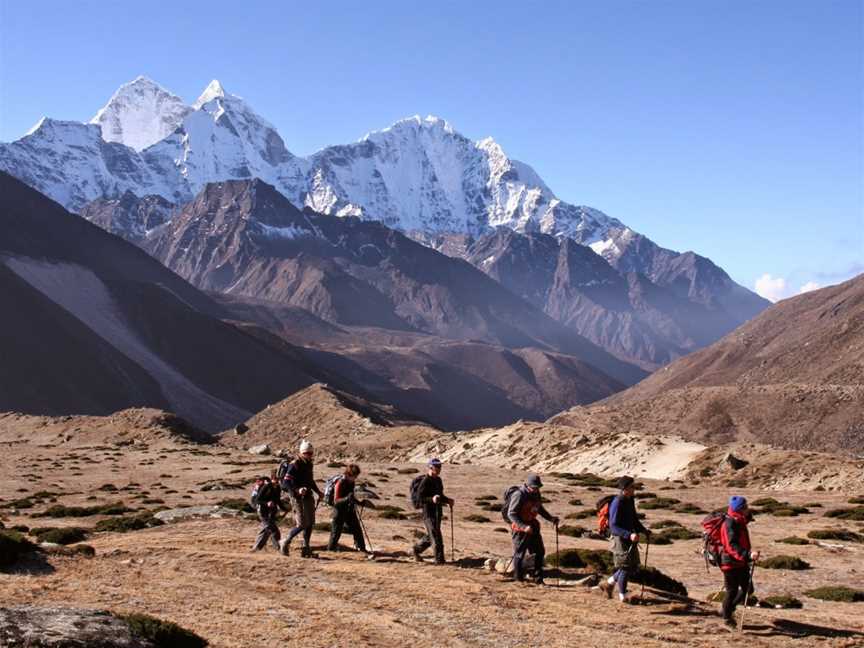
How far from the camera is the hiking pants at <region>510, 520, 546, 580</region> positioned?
2141 centimetres

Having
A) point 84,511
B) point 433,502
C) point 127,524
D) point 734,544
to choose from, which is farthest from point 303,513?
point 84,511

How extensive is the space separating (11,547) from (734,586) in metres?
15.5

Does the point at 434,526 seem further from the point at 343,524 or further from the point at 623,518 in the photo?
the point at 623,518

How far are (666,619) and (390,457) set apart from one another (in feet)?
201

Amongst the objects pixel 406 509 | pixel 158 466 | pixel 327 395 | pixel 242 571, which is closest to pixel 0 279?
pixel 327 395

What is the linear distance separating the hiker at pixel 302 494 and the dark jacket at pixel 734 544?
1032cm

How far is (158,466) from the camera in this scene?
6906cm

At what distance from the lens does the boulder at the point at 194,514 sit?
1355 inches

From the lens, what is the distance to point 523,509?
2114 centimetres

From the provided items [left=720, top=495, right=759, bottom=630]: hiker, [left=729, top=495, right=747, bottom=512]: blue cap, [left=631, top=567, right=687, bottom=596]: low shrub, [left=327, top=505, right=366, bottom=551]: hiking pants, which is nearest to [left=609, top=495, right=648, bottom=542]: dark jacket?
[left=720, top=495, right=759, bottom=630]: hiker

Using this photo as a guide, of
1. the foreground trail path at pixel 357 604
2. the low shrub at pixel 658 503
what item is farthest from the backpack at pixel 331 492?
the low shrub at pixel 658 503

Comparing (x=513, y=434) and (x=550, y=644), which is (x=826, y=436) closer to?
(x=513, y=434)

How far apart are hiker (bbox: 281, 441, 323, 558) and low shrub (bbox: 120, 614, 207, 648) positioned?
794 cm

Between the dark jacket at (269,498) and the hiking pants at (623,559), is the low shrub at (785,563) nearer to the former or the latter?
the hiking pants at (623,559)
